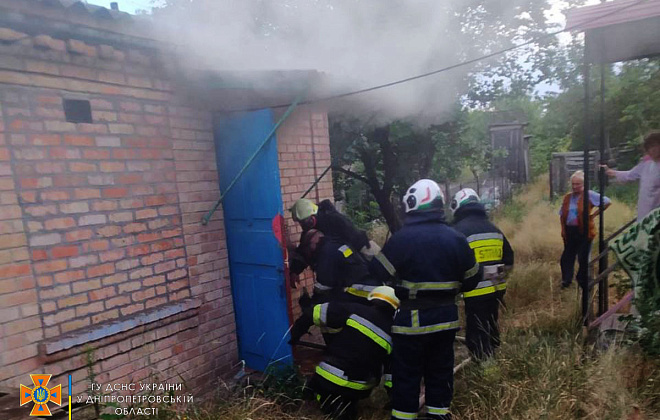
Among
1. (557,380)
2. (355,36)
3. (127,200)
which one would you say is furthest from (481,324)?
(355,36)

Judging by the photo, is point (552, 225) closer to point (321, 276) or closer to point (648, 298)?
point (648, 298)

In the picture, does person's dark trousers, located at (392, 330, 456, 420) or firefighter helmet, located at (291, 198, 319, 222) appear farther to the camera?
firefighter helmet, located at (291, 198, 319, 222)

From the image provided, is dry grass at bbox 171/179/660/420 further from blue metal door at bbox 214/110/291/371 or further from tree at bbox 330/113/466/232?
tree at bbox 330/113/466/232

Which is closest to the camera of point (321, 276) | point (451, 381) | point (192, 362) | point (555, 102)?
point (451, 381)

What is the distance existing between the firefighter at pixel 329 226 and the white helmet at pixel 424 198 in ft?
2.26

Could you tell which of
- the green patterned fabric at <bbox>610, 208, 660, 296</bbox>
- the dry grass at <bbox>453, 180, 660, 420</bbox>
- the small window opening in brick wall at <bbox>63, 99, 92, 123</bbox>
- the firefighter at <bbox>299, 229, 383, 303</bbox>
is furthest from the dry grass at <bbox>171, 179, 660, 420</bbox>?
the small window opening in brick wall at <bbox>63, 99, 92, 123</bbox>

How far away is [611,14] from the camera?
3.59 m

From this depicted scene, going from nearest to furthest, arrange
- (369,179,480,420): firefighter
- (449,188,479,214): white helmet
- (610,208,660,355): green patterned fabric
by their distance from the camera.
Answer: (369,179,480,420): firefighter, (610,208,660,355): green patterned fabric, (449,188,479,214): white helmet

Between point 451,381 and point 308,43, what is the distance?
4047mm

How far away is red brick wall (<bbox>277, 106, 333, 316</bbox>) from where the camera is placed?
4.59 m

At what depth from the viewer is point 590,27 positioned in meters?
3.69

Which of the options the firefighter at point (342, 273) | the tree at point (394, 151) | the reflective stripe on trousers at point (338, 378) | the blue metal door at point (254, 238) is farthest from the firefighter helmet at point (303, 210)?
the tree at point (394, 151)

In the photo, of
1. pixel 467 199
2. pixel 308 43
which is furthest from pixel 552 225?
pixel 308 43

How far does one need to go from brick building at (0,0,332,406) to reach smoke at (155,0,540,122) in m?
0.82
